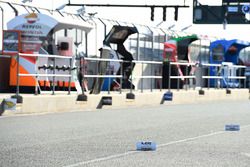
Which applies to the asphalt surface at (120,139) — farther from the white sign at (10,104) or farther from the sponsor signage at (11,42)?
the sponsor signage at (11,42)

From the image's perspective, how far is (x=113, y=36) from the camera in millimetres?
25484

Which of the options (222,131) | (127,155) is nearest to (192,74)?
(222,131)

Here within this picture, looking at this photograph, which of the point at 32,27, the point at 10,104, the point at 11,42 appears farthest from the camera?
the point at 32,27

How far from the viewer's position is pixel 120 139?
39.2 feet

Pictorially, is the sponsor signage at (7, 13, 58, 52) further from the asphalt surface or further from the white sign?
the white sign

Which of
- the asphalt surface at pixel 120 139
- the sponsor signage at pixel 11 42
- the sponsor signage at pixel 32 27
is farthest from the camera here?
the sponsor signage at pixel 32 27

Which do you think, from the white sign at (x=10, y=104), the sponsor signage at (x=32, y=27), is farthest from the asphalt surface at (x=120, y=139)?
the sponsor signage at (x=32, y=27)

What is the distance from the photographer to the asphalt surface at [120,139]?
9.15 meters

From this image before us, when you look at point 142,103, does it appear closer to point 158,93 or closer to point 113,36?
point 158,93

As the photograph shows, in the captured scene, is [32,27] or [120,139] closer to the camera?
[120,139]

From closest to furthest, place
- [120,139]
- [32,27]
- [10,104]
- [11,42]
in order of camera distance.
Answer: [120,139] → [10,104] → [11,42] → [32,27]

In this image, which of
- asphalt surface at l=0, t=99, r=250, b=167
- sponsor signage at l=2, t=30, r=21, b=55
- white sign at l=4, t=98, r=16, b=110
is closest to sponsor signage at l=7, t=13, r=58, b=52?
sponsor signage at l=2, t=30, r=21, b=55

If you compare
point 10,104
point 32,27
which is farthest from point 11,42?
point 10,104

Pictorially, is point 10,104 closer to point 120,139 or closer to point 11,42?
point 11,42
